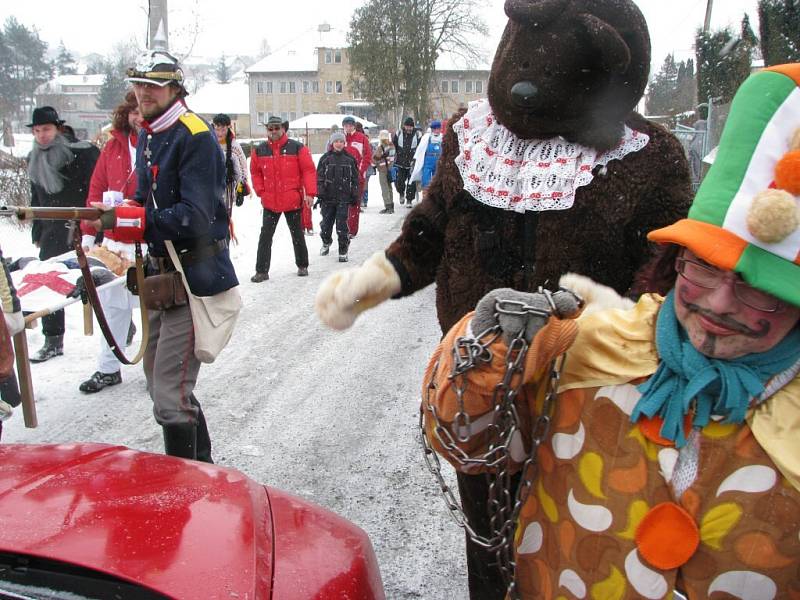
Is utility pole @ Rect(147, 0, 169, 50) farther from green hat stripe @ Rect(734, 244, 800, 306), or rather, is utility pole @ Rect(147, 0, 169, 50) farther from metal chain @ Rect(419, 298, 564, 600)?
green hat stripe @ Rect(734, 244, 800, 306)

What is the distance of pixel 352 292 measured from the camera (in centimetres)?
194

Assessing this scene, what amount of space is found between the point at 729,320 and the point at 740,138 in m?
0.31

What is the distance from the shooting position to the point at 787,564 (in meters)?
1.23

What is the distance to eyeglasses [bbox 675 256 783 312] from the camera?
121 cm

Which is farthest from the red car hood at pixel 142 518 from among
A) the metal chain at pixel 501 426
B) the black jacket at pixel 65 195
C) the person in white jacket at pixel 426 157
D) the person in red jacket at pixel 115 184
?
the person in white jacket at pixel 426 157

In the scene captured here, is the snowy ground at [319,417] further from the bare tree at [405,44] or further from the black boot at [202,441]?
the bare tree at [405,44]

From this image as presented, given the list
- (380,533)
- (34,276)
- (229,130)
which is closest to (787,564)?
(380,533)

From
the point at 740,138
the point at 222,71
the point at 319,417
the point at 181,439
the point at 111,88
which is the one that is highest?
the point at 222,71

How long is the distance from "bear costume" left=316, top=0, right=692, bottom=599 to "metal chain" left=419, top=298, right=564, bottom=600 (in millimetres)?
480

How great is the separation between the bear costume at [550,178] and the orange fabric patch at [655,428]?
0.69 metres

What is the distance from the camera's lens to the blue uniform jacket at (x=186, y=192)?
281 cm

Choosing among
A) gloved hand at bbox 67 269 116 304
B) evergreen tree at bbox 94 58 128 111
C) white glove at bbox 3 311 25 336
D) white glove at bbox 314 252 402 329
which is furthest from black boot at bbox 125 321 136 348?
evergreen tree at bbox 94 58 128 111

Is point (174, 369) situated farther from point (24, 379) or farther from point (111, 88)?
point (111, 88)

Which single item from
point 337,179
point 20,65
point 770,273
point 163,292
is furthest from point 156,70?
point 20,65
